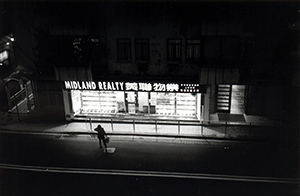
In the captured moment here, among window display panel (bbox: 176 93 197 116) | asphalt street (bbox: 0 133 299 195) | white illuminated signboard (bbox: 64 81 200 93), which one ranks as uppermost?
white illuminated signboard (bbox: 64 81 200 93)

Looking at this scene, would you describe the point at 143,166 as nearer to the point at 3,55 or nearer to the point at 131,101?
the point at 131,101

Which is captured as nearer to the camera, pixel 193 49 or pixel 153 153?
pixel 153 153

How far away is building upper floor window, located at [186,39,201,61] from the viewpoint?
2122 centimetres

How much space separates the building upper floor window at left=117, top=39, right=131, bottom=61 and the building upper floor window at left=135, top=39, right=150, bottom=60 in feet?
1.91

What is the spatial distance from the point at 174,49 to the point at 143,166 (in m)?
8.50

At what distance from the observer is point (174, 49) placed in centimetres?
2164

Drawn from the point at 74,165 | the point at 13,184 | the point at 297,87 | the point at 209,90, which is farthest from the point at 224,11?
the point at 13,184

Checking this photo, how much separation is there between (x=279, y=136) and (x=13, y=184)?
17.3m

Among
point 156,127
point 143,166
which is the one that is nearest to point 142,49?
point 156,127

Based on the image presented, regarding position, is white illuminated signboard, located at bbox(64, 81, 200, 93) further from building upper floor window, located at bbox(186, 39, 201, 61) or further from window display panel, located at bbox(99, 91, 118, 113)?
building upper floor window, located at bbox(186, 39, 201, 61)

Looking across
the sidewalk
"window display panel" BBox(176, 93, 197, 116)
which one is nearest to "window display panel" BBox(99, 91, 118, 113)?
the sidewalk

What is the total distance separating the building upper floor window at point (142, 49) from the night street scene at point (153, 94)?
0.07 m

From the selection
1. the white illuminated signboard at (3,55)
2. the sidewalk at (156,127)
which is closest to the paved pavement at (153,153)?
the sidewalk at (156,127)

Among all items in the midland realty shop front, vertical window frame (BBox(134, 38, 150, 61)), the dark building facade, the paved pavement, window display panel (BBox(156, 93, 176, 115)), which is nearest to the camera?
the paved pavement
